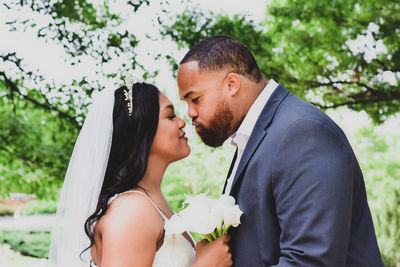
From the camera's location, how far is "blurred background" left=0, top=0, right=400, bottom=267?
17.2ft

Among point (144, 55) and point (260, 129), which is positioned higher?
point (144, 55)

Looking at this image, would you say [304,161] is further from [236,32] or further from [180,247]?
[236,32]

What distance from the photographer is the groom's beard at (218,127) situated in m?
2.87

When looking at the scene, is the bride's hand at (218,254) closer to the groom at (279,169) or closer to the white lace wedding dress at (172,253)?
the groom at (279,169)

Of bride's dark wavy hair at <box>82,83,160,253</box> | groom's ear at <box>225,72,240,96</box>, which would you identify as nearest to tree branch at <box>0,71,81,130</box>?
bride's dark wavy hair at <box>82,83,160,253</box>

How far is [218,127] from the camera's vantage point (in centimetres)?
293

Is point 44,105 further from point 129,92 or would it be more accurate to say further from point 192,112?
point 192,112

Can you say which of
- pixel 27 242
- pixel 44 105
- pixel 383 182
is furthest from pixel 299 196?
pixel 27 242

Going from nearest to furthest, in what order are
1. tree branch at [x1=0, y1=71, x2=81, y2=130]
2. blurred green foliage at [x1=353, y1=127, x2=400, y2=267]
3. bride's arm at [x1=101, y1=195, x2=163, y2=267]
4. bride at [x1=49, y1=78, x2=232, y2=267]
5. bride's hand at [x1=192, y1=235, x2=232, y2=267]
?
bride's hand at [x1=192, y1=235, x2=232, y2=267] < bride's arm at [x1=101, y1=195, x2=163, y2=267] < bride at [x1=49, y1=78, x2=232, y2=267] < tree branch at [x1=0, y1=71, x2=81, y2=130] < blurred green foliage at [x1=353, y1=127, x2=400, y2=267]

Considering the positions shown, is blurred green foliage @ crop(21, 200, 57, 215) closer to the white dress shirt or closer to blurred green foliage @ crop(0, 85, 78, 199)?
blurred green foliage @ crop(0, 85, 78, 199)

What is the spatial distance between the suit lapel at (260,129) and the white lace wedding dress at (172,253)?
2.63ft

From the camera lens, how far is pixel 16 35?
5309 mm

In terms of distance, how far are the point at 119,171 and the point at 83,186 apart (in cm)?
28

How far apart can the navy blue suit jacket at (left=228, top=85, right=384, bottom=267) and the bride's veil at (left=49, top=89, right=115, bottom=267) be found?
1.17 metres
